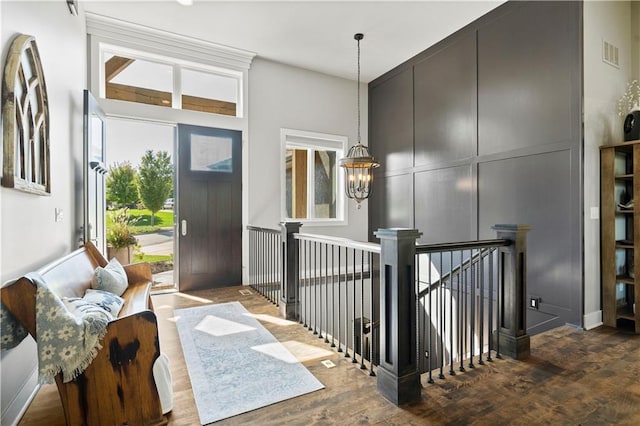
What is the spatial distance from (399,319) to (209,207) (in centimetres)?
369

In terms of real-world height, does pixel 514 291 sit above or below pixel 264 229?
below

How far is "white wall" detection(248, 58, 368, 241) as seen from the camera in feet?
17.1

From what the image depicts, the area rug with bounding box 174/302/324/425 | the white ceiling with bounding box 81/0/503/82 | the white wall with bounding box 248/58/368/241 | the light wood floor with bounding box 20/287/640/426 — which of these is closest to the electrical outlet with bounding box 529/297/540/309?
the light wood floor with bounding box 20/287/640/426

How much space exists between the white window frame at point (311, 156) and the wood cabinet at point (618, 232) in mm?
3752

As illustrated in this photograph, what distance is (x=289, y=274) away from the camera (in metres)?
3.52

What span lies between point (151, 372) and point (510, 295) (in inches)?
101

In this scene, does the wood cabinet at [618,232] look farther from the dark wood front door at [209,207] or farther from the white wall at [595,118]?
the dark wood front door at [209,207]

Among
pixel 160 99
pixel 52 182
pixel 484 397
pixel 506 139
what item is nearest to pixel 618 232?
pixel 506 139

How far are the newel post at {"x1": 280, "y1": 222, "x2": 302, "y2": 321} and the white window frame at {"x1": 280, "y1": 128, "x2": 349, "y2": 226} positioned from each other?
6.21 feet

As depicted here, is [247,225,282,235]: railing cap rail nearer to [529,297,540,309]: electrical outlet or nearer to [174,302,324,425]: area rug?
[174,302,324,425]: area rug

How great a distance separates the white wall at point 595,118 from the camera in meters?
3.21

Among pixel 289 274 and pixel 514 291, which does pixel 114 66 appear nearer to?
pixel 289 274

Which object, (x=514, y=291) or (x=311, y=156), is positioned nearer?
(x=514, y=291)

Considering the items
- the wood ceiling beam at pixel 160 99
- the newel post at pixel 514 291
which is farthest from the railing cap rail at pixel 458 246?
the wood ceiling beam at pixel 160 99
